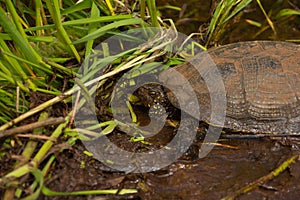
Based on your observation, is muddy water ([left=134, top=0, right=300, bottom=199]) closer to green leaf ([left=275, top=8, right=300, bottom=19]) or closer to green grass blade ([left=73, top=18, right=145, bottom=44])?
green grass blade ([left=73, top=18, right=145, bottom=44])

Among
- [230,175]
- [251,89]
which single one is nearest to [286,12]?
[251,89]

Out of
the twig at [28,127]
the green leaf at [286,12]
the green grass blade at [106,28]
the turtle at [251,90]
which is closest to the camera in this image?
the twig at [28,127]

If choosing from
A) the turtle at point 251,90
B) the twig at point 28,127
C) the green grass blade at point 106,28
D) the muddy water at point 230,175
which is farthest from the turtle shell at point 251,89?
the twig at point 28,127

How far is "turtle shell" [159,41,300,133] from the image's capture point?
2.63 m

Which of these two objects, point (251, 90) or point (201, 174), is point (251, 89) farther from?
point (201, 174)

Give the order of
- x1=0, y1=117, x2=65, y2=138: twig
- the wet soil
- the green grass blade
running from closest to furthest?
x1=0, y1=117, x2=65, y2=138: twig
the wet soil
the green grass blade

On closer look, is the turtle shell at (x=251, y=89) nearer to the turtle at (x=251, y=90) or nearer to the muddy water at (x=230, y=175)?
the turtle at (x=251, y=90)

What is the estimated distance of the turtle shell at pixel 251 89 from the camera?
8.64 ft

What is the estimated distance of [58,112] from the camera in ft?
7.91

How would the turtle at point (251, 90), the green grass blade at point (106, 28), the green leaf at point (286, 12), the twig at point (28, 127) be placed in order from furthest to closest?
the green leaf at point (286, 12) < the turtle at point (251, 90) < the green grass blade at point (106, 28) < the twig at point (28, 127)

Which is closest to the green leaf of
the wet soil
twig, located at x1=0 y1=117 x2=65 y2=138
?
the wet soil

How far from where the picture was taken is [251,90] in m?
2.65

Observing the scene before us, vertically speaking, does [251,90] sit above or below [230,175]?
above

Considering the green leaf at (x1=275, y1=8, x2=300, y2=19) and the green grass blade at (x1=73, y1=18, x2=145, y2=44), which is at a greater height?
the green grass blade at (x1=73, y1=18, x2=145, y2=44)
